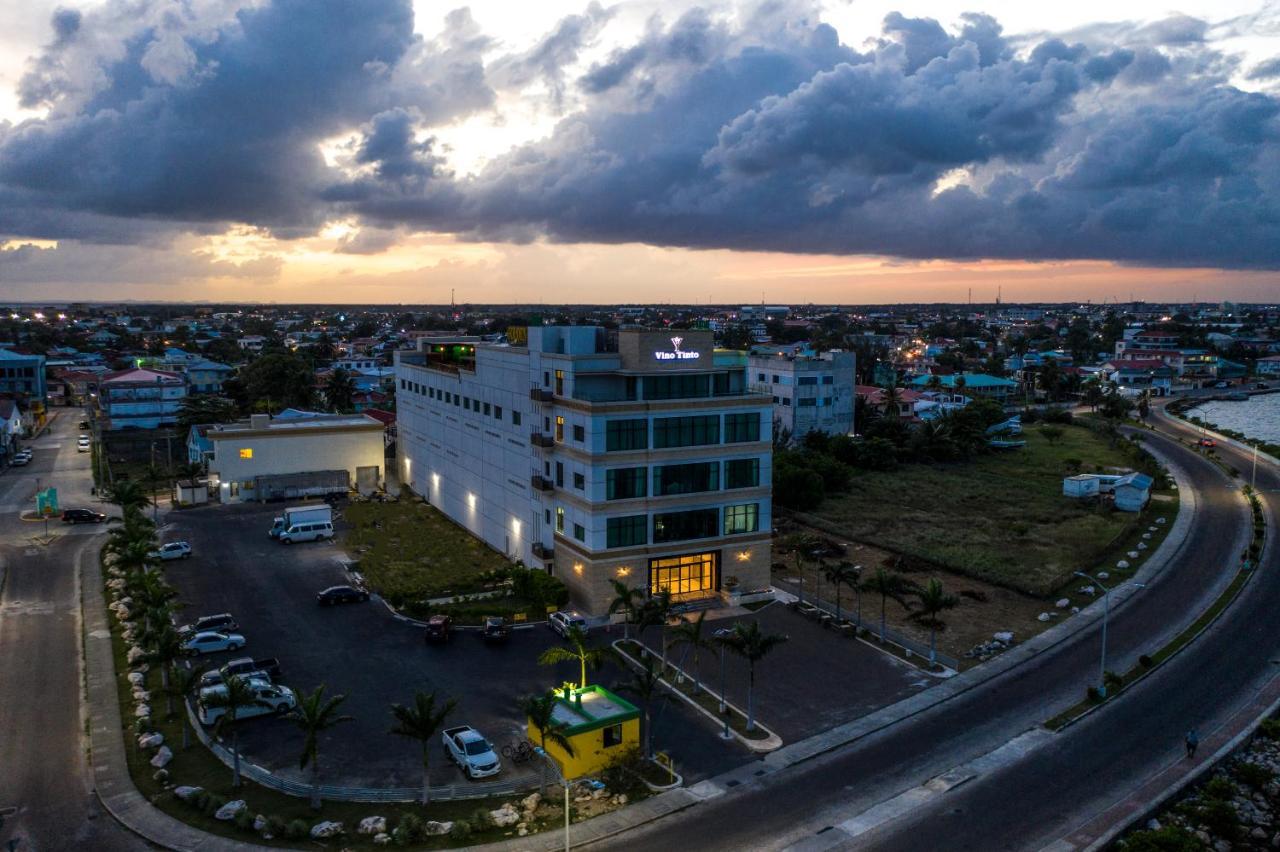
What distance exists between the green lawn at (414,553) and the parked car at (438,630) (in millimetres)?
5097

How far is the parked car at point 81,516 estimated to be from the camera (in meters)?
82.9

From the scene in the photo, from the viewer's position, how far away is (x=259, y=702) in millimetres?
42250

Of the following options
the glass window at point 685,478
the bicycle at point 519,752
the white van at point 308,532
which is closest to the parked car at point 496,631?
the glass window at point 685,478

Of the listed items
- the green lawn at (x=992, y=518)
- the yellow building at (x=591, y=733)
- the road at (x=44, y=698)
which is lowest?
the green lawn at (x=992, y=518)

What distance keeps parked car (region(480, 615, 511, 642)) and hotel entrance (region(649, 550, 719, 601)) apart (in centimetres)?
1028

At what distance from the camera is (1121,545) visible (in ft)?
250

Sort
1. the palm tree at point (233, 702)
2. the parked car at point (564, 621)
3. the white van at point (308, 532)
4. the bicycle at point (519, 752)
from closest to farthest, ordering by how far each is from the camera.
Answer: the palm tree at point (233, 702) < the bicycle at point (519, 752) < the parked car at point (564, 621) < the white van at point (308, 532)

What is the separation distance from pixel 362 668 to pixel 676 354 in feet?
89.6

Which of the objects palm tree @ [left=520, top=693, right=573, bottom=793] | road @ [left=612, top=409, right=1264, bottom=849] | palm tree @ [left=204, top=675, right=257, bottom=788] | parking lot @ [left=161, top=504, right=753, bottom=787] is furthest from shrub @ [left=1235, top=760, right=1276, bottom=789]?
palm tree @ [left=204, top=675, right=257, bottom=788]

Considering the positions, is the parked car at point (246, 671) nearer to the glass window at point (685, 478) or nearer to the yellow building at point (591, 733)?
the yellow building at point (591, 733)

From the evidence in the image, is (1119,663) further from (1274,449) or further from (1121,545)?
(1274,449)

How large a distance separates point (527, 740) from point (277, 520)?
4683 centimetres

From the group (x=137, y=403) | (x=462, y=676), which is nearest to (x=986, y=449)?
(x=462, y=676)

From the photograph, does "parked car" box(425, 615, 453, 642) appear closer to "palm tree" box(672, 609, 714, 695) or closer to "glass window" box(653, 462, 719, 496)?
"palm tree" box(672, 609, 714, 695)
